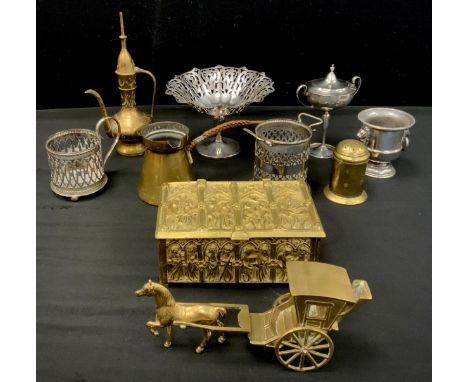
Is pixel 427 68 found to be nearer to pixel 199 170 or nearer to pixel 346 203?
pixel 346 203

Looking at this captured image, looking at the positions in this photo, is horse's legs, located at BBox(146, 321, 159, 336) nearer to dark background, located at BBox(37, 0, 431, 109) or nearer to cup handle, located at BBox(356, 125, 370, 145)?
cup handle, located at BBox(356, 125, 370, 145)

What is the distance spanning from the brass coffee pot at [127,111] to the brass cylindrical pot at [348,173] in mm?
849

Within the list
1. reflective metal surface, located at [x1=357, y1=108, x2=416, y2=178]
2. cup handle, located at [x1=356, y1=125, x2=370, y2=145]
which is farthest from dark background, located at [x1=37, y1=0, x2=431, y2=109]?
cup handle, located at [x1=356, y1=125, x2=370, y2=145]

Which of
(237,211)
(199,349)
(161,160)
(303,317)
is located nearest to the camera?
(303,317)

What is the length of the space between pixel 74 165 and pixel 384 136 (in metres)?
1.25

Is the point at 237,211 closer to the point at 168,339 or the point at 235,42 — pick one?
the point at 168,339

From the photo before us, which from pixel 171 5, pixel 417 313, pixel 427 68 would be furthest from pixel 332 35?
pixel 417 313

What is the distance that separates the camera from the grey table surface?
1.47 meters

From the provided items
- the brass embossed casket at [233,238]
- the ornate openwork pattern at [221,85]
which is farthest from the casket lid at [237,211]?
the ornate openwork pattern at [221,85]

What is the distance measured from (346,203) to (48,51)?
1.80 metres

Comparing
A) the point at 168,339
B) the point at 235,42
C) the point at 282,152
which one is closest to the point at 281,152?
the point at 282,152

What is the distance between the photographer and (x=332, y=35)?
9.49 feet

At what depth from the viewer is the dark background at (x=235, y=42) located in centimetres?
279

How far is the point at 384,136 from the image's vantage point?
7.33ft
